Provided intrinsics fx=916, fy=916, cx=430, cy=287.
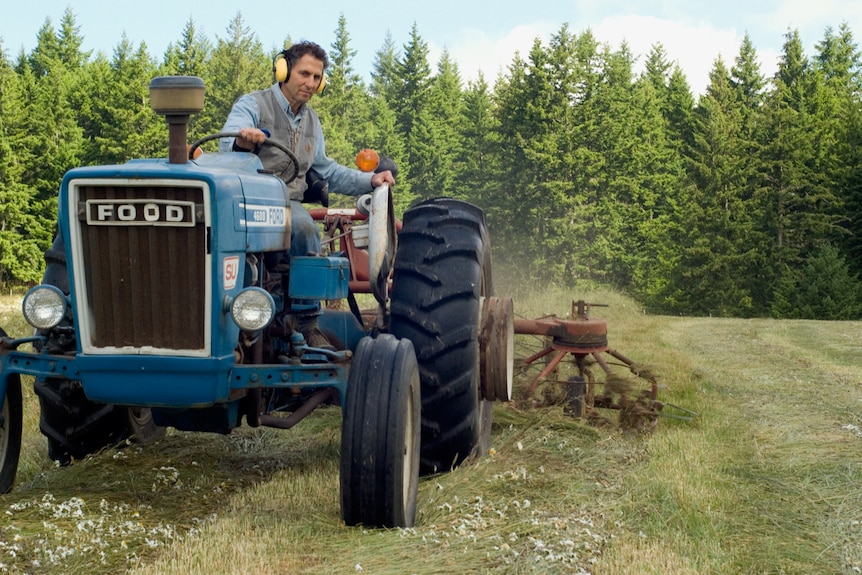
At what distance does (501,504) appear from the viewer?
412 centimetres

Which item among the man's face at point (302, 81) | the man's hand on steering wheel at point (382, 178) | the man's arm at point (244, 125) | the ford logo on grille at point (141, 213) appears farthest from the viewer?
the man's hand on steering wheel at point (382, 178)

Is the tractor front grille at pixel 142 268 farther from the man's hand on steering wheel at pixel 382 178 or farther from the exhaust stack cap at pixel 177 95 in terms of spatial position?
the man's hand on steering wheel at pixel 382 178

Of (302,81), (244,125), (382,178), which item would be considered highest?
(302,81)

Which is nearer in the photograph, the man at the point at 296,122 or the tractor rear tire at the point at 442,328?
the tractor rear tire at the point at 442,328

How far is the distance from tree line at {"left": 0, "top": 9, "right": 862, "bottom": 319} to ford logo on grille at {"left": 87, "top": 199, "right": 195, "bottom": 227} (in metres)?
32.3

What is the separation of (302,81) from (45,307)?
2030 mm

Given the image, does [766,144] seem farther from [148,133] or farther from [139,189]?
[139,189]

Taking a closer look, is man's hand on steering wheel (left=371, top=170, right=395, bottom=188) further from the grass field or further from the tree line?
the tree line

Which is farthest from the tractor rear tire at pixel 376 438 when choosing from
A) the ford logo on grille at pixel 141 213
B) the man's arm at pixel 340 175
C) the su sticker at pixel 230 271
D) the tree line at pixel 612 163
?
the tree line at pixel 612 163

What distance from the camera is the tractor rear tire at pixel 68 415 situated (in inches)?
174

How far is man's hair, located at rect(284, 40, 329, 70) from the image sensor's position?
518 centimetres

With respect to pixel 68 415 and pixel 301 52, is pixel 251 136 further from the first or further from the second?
pixel 68 415

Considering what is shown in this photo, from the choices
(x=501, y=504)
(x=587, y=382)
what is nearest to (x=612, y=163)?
(x=587, y=382)

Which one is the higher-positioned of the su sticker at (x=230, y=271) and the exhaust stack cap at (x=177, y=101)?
the exhaust stack cap at (x=177, y=101)
